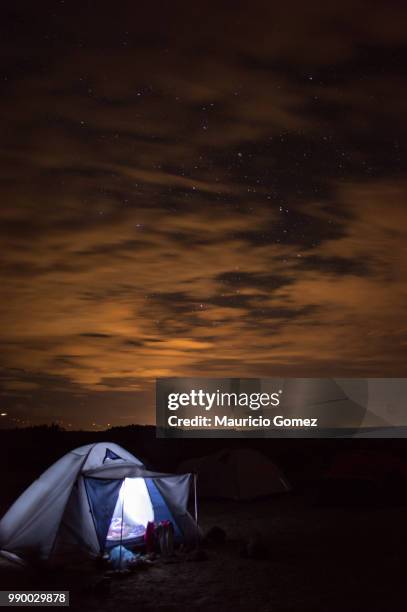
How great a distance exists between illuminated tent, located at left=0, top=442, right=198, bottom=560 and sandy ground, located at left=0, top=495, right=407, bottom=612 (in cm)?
55

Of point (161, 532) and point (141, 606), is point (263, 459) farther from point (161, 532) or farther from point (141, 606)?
point (141, 606)

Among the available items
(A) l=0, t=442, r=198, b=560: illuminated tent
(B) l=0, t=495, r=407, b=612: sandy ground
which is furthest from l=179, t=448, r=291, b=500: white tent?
(A) l=0, t=442, r=198, b=560: illuminated tent

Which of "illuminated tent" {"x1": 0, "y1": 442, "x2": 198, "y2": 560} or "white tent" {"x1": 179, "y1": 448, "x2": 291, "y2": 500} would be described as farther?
"white tent" {"x1": 179, "y1": 448, "x2": 291, "y2": 500}

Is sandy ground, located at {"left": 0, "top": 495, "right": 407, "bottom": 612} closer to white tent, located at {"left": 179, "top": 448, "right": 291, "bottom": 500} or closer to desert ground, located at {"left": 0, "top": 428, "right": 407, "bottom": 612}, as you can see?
desert ground, located at {"left": 0, "top": 428, "right": 407, "bottom": 612}

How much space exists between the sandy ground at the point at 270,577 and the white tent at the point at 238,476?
4281 millimetres

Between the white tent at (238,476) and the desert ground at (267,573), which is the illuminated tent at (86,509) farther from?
the white tent at (238,476)

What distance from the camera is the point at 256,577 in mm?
10547

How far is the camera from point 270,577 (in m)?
10.5

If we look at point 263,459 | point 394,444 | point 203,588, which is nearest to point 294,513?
point 263,459

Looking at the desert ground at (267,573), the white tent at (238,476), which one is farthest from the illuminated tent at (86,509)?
the white tent at (238,476)

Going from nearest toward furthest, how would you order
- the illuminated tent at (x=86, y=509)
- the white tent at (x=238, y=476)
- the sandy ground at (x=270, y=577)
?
1. the sandy ground at (x=270, y=577)
2. the illuminated tent at (x=86, y=509)
3. the white tent at (x=238, y=476)

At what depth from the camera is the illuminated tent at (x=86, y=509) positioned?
457 inches

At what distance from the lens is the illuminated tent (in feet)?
38.1

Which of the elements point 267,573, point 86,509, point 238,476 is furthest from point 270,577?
point 238,476
